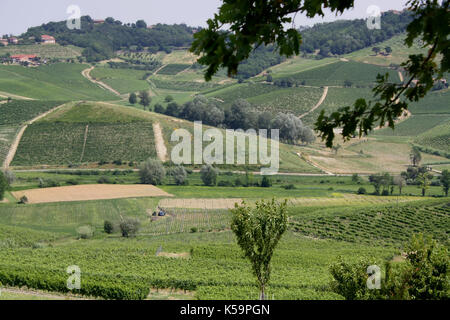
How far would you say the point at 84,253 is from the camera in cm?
4266

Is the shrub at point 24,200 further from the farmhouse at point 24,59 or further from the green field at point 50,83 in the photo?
the farmhouse at point 24,59

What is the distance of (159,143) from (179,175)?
856 inches

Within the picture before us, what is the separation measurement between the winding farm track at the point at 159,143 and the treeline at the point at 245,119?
21.3 metres

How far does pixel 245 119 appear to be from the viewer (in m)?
132

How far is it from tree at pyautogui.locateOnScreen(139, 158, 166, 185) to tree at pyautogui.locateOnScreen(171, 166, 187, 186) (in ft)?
7.67

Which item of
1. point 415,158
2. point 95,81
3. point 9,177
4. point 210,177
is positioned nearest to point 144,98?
point 95,81

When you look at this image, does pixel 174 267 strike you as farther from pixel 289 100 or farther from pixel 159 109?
pixel 289 100

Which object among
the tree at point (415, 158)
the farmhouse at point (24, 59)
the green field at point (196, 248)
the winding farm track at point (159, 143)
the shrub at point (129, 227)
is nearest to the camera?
the green field at point (196, 248)

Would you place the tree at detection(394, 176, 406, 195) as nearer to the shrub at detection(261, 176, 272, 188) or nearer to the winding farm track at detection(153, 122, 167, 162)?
the shrub at detection(261, 176, 272, 188)

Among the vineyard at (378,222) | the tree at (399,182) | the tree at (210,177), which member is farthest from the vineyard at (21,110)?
the tree at (399,182)

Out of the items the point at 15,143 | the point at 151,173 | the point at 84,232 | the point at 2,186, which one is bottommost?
the point at 84,232

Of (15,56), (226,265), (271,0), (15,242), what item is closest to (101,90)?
(15,56)

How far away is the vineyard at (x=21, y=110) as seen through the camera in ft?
385
